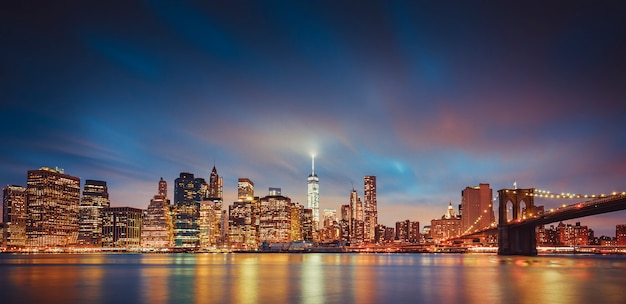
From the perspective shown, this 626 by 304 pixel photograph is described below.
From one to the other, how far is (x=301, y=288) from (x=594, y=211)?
202 ft

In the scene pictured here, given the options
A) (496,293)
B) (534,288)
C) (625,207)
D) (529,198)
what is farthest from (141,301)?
(529,198)

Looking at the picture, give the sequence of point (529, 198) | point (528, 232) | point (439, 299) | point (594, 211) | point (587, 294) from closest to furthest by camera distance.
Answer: point (439, 299), point (587, 294), point (594, 211), point (528, 232), point (529, 198)

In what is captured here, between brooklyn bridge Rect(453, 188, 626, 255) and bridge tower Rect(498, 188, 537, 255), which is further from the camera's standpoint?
bridge tower Rect(498, 188, 537, 255)

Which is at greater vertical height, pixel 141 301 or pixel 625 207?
pixel 625 207

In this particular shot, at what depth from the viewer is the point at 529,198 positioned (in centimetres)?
12925

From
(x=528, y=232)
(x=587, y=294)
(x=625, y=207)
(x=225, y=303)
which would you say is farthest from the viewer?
(x=528, y=232)

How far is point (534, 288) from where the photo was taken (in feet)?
139

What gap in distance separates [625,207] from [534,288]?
155 feet

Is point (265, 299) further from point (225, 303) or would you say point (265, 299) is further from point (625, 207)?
point (625, 207)

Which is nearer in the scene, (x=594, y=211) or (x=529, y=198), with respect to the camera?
(x=594, y=211)

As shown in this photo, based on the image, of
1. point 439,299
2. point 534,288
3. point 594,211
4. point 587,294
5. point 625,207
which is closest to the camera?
point 439,299

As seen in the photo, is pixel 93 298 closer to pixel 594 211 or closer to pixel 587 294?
pixel 587 294

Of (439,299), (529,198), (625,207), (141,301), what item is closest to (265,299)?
(141,301)

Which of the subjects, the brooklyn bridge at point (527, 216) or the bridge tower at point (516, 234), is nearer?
the brooklyn bridge at point (527, 216)
